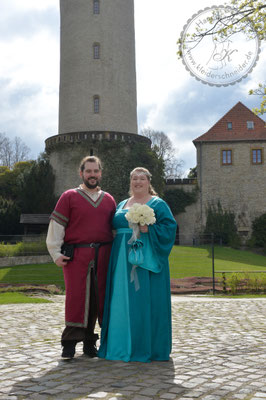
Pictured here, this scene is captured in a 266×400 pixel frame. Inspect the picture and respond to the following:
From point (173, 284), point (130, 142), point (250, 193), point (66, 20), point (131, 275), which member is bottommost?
point (173, 284)

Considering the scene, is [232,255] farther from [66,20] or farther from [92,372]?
[92,372]

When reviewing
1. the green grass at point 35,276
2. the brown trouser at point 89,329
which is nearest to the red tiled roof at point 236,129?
the green grass at point 35,276

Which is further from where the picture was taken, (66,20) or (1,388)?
(66,20)

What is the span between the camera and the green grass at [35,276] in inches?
→ 659

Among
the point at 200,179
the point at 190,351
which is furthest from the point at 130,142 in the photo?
the point at 190,351

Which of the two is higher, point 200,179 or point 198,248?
point 200,179

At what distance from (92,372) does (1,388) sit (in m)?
0.94

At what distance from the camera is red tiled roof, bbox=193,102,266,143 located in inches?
1441

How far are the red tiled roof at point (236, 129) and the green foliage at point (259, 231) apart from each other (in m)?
6.51

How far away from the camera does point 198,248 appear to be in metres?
29.6

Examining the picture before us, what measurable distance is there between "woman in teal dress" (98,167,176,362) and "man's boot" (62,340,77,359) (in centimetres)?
35

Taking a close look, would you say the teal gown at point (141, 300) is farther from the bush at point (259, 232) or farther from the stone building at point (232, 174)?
the stone building at point (232, 174)

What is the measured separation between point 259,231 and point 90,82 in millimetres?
16925

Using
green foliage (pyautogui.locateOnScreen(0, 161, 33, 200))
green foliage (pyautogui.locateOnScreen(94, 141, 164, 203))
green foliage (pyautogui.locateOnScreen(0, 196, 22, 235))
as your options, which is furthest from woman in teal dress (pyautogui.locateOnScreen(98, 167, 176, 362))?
green foliage (pyautogui.locateOnScreen(0, 161, 33, 200))
